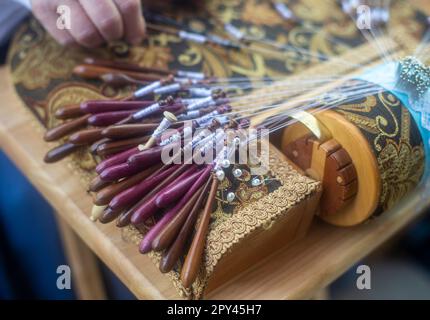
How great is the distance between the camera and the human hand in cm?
75

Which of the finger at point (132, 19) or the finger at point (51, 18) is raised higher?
the finger at point (51, 18)

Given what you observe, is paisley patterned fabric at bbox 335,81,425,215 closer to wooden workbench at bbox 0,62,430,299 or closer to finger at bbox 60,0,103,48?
wooden workbench at bbox 0,62,430,299

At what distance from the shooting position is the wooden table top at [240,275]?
666mm

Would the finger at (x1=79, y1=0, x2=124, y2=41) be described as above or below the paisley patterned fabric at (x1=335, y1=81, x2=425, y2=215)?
above

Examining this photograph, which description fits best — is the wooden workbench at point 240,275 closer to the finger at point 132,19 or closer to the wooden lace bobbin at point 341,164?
the wooden lace bobbin at point 341,164

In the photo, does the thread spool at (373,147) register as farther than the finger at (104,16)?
No

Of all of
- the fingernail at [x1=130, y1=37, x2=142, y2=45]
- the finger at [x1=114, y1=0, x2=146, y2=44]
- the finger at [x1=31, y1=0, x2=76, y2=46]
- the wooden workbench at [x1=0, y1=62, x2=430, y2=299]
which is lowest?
the wooden workbench at [x1=0, y1=62, x2=430, y2=299]

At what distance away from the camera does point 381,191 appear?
2.13 feet

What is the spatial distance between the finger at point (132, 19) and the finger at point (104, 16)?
0.03 ft

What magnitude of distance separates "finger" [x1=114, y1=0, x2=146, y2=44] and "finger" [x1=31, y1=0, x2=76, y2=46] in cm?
9

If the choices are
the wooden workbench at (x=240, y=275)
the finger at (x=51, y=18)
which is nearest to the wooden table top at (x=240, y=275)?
the wooden workbench at (x=240, y=275)

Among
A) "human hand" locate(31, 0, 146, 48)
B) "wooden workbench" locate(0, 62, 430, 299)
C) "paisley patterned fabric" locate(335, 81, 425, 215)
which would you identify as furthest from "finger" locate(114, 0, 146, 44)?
"paisley patterned fabric" locate(335, 81, 425, 215)

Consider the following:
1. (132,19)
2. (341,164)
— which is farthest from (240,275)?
(132,19)

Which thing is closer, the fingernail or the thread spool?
the thread spool
